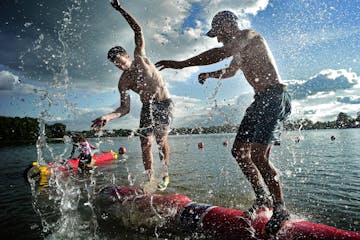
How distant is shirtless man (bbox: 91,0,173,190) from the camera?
519 centimetres

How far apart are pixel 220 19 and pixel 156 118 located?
7.79ft

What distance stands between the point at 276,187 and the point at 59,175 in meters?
10.0

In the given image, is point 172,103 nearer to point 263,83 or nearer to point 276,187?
point 263,83

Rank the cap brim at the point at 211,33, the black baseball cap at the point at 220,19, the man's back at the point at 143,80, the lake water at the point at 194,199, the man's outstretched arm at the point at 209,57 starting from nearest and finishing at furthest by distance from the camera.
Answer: the man's outstretched arm at the point at 209,57 → the black baseball cap at the point at 220,19 → the cap brim at the point at 211,33 → the lake water at the point at 194,199 → the man's back at the point at 143,80

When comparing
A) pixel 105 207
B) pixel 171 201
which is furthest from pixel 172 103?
pixel 105 207

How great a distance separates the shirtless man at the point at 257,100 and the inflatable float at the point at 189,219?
0.17 metres

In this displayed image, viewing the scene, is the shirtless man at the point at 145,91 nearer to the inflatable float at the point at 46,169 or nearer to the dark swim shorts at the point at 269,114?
the dark swim shorts at the point at 269,114

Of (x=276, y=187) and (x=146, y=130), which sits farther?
(x=146, y=130)

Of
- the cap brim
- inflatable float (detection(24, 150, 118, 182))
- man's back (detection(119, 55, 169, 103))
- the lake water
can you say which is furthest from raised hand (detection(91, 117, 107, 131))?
inflatable float (detection(24, 150, 118, 182))

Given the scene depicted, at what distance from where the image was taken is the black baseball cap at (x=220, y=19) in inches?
148

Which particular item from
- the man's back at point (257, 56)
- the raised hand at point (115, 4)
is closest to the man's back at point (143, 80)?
the raised hand at point (115, 4)

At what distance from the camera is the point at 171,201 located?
184 inches

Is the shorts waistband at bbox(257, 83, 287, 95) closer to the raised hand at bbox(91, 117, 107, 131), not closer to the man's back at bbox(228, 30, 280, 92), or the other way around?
the man's back at bbox(228, 30, 280, 92)

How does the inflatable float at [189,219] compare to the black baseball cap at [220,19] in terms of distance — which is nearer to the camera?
the inflatable float at [189,219]
